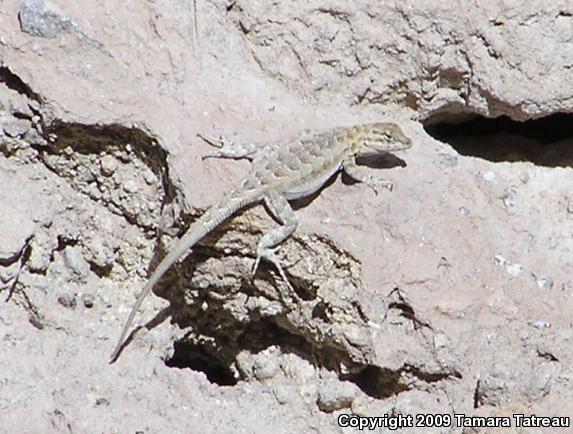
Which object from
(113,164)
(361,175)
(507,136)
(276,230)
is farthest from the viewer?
(507,136)

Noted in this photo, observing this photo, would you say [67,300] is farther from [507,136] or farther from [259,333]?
[507,136]

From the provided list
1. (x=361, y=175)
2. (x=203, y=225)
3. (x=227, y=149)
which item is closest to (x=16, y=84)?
(x=227, y=149)

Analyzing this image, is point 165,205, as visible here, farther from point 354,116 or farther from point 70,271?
point 354,116

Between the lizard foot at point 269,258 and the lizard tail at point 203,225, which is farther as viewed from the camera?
the lizard foot at point 269,258

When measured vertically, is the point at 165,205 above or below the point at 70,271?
above

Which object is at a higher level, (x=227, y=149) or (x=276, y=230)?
(x=227, y=149)

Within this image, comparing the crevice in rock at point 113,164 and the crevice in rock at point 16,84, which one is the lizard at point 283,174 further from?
the crevice in rock at point 16,84

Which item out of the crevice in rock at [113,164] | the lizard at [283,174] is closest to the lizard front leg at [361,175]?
the lizard at [283,174]

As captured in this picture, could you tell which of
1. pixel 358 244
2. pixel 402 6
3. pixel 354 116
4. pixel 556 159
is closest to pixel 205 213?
pixel 358 244
